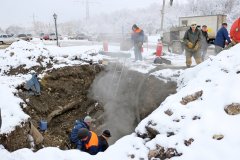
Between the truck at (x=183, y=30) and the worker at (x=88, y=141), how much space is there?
1309 cm

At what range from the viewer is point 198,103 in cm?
500

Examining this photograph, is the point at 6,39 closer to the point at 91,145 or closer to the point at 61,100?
the point at 61,100

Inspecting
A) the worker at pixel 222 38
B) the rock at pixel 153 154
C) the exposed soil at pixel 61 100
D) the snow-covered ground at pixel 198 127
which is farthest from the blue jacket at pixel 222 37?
the rock at pixel 153 154

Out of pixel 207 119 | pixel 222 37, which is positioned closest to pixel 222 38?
pixel 222 37

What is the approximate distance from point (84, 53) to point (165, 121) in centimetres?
1065

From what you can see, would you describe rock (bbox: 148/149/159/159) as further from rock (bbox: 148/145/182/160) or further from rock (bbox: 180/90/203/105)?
rock (bbox: 180/90/203/105)

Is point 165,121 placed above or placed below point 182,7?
below

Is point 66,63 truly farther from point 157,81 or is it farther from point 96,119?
point 157,81

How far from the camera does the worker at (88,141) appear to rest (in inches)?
212

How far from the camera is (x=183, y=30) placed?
18.9 meters

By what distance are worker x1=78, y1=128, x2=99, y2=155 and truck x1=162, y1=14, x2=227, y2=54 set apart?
13089mm

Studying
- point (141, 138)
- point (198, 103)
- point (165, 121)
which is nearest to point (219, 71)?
point (198, 103)

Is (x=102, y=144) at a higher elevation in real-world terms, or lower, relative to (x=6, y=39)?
lower

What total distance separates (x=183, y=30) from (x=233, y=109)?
1504 cm
